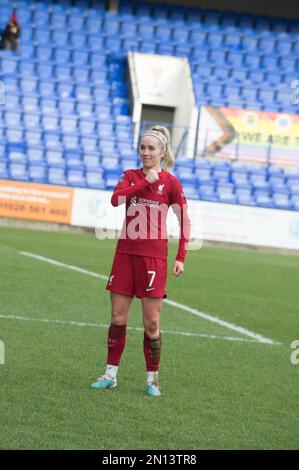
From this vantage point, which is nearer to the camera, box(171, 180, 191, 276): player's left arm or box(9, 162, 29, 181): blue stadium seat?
box(171, 180, 191, 276): player's left arm

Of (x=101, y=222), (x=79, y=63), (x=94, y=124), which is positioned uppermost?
(x=79, y=63)

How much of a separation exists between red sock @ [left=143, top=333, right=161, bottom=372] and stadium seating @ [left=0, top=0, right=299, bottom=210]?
18180 millimetres

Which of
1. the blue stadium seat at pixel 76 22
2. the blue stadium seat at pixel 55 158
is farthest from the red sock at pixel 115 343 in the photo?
the blue stadium seat at pixel 76 22

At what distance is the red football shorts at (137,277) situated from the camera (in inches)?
281

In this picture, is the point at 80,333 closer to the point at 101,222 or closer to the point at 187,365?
the point at 187,365

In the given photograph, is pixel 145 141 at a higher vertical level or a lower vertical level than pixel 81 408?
higher

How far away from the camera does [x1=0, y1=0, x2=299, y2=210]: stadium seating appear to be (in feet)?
90.7

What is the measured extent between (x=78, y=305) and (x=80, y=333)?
77.0 inches

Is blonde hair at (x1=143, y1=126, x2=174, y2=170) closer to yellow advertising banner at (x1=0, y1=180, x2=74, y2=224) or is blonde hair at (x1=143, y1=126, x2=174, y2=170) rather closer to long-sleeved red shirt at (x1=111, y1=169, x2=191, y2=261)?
long-sleeved red shirt at (x1=111, y1=169, x2=191, y2=261)

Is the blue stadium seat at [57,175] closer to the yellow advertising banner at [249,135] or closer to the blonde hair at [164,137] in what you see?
the yellow advertising banner at [249,135]

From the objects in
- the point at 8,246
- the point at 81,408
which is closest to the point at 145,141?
the point at 81,408

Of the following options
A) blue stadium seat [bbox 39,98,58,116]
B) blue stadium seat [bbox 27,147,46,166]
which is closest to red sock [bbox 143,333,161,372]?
blue stadium seat [bbox 27,147,46,166]

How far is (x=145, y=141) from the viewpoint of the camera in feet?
22.6

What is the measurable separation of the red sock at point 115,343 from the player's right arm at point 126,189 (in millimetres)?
957
